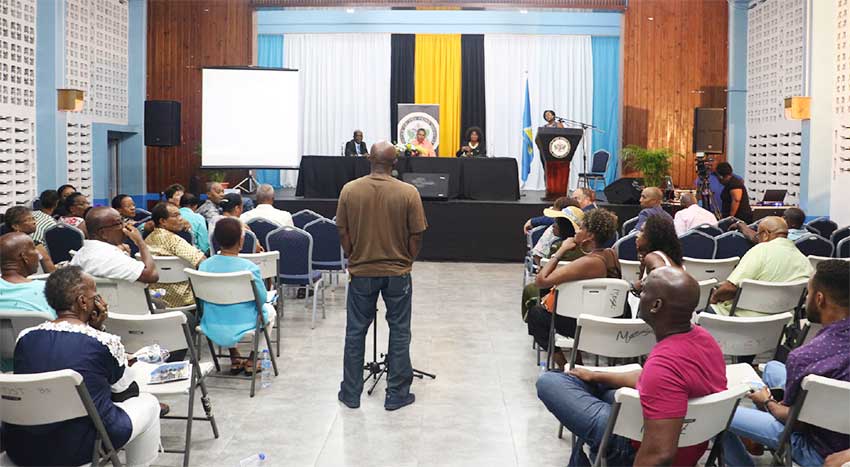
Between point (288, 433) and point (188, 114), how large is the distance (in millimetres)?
13278

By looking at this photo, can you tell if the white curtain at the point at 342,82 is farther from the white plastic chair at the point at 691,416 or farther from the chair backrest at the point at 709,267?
the white plastic chair at the point at 691,416

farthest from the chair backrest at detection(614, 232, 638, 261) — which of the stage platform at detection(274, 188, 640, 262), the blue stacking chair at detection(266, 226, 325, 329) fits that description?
the stage platform at detection(274, 188, 640, 262)

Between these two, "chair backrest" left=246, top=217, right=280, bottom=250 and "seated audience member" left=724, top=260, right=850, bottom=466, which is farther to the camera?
"chair backrest" left=246, top=217, right=280, bottom=250

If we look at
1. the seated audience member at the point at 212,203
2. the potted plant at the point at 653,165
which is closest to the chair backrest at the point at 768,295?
the seated audience member at the point at 212,203

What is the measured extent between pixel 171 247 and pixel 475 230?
6.46 m

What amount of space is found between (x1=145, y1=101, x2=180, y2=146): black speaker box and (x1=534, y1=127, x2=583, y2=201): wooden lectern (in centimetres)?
647

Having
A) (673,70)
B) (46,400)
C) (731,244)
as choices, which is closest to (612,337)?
(46,400)

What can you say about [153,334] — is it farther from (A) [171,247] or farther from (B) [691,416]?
(B) [691,416]

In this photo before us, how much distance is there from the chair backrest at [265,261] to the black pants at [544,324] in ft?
7.01

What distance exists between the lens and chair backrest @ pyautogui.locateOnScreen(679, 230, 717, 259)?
24.7 ft

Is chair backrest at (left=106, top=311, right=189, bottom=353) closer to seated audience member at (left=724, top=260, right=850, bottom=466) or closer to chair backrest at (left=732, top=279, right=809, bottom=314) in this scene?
seated audience member at (left=724, top=260, right=850, bottom=466)

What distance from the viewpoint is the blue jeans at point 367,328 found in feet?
16.8

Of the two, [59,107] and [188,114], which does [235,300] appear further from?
[188,114]

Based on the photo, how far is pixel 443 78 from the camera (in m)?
18.3
